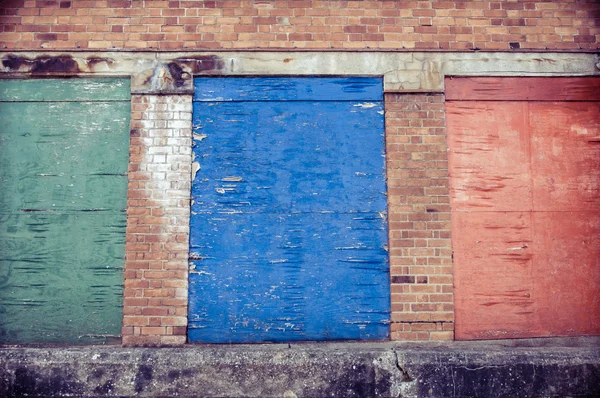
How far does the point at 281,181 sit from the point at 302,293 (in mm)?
1128

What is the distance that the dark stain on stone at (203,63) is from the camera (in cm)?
427

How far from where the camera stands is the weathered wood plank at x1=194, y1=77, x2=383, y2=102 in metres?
4.29

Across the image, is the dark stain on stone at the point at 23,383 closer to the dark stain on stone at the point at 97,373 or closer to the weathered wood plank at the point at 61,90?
the dark stain on stone at the point at 97,373

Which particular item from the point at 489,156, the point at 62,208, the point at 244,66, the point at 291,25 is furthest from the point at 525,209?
the point at 62,208

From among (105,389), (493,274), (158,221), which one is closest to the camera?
(105,389)

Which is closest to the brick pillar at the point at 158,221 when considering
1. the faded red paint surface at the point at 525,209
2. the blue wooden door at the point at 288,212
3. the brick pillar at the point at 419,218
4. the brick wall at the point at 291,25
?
the blue wooden door at the point at 288,212

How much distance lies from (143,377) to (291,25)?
145 inches

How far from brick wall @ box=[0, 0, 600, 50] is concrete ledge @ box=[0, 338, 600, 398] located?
303 cm

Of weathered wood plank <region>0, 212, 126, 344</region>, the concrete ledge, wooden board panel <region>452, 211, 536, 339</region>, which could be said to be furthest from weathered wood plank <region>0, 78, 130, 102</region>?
wooden board panel <region>452, 211, 536, 339</region>

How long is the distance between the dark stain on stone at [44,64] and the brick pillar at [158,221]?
30.2 inches

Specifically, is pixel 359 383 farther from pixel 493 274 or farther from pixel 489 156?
pixel 489 156

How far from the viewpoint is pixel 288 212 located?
419cm

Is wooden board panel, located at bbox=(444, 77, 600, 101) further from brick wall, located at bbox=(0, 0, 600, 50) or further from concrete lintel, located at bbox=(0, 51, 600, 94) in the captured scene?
brick wall, located at bbox=(0, 0, 600, 50)

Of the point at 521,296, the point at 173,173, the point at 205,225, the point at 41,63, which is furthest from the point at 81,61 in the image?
the point at 521,296
